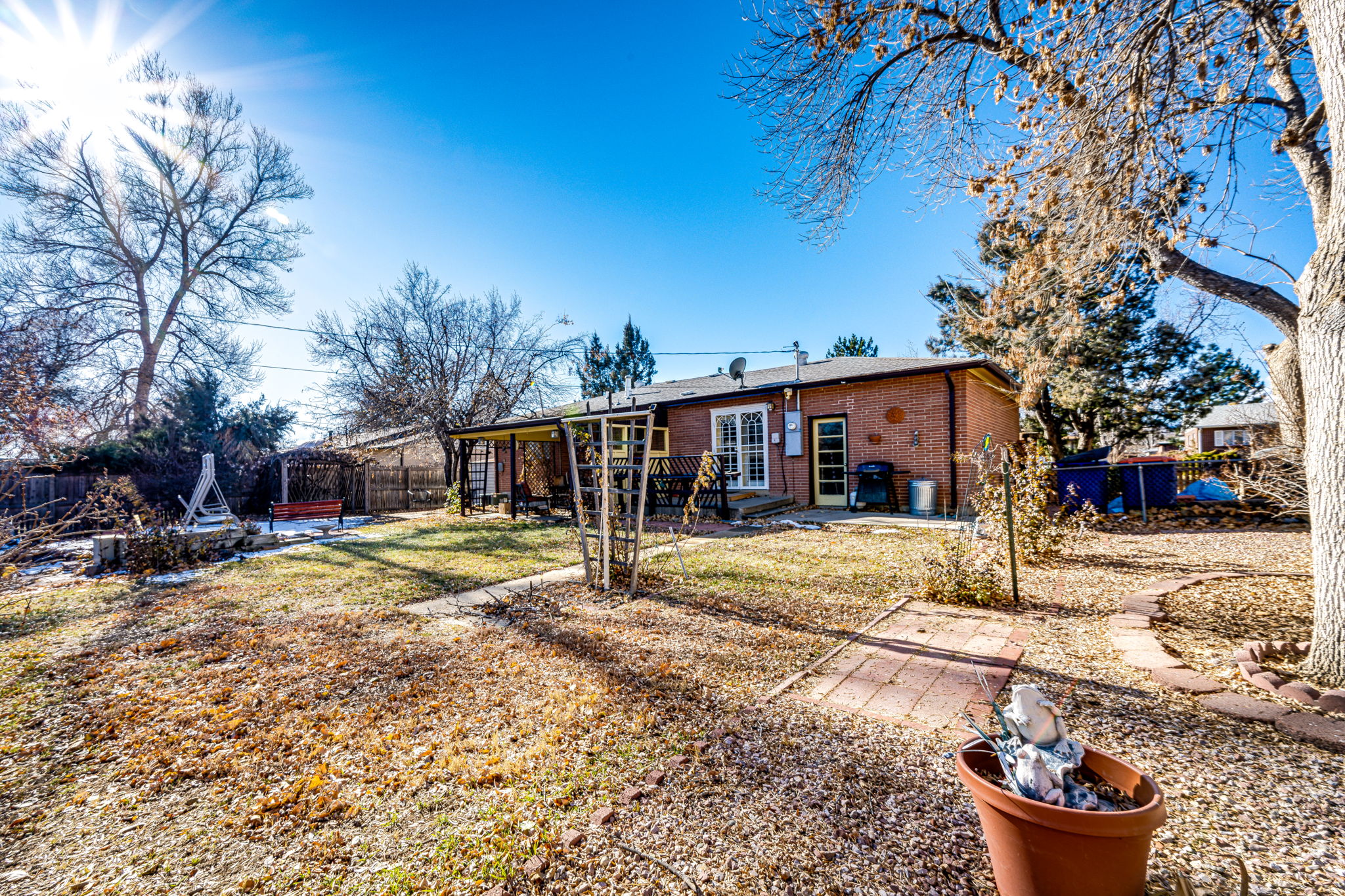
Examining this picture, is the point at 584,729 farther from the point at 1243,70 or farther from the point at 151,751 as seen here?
the point at 1243,70

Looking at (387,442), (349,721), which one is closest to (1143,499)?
(349,721)

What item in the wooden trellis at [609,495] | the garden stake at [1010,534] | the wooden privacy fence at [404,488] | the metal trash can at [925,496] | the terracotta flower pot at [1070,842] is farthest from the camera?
the wooden privacy fence at [404,488]

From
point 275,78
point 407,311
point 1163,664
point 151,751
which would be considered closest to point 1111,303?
point 1163,664

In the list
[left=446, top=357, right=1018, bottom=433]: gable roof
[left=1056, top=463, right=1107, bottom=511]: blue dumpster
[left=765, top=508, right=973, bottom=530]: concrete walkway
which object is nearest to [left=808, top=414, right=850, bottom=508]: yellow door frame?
[left=765, top=508, right=973, bottom=530]: concrete walkway

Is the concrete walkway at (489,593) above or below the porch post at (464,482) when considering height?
below

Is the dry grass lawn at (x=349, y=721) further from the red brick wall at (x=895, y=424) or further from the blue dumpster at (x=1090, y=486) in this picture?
the blue dumpster at (x=1090, y=486)

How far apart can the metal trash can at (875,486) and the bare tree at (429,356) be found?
13769mm

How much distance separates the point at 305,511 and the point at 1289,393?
1625 cm

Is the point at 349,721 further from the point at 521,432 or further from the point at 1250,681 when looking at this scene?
the point at 521,432

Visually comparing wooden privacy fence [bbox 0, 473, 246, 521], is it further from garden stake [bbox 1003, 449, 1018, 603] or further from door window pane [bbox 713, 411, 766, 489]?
garden stake [bbox 1003, 449, 1018, 603]

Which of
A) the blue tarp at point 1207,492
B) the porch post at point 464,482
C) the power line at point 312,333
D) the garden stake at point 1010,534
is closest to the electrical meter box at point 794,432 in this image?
the power line at point 312,333

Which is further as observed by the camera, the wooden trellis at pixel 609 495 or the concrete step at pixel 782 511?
the concrete step at pixel 782 511

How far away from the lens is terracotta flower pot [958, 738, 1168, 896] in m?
1.24

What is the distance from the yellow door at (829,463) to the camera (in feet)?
39.4
